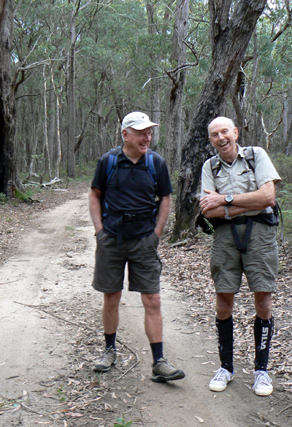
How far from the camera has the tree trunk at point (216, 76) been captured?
725 cm

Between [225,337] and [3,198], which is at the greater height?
[225,337]

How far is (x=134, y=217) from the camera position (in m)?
3.46

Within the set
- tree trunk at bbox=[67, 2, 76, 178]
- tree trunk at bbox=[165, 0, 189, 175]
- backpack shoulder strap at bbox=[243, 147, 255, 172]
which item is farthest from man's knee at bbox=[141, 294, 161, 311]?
tree trunk at bbox=[67, 2, 76, 178]

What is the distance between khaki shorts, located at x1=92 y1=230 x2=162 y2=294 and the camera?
3496 mm

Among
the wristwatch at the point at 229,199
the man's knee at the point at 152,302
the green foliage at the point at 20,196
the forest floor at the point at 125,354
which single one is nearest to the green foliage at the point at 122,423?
the forest floor at the point at 125,354

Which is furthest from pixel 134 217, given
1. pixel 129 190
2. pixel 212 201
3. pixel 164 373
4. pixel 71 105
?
pixel 71 105

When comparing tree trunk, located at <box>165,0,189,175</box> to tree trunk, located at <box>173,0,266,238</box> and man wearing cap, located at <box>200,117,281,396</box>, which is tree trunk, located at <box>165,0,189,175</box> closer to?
tree trunk, located at <box>173,0,266,238</box>

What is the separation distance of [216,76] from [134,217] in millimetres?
4890

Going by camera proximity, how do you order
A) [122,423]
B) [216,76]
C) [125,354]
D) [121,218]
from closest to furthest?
[122,423]
[121,218]
[125,354]
[216,76]

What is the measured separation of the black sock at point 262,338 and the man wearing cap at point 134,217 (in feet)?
1.95

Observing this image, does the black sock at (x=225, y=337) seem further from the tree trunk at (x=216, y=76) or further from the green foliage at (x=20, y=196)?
the green foliage at (x=20, y=196)

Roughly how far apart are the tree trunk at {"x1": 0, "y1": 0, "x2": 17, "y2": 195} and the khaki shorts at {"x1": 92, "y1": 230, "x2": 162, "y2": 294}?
12331mm

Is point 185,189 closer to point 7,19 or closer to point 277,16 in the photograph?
point 7,19

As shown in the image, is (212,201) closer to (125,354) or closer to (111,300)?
(111,300)
